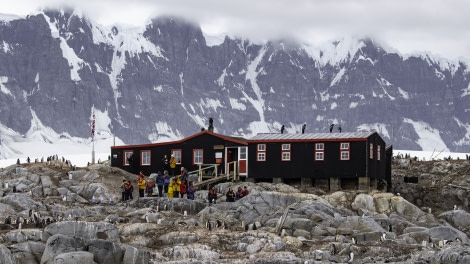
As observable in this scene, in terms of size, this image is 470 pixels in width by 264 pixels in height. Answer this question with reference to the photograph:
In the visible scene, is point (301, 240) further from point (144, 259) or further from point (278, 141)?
point (278, 141)

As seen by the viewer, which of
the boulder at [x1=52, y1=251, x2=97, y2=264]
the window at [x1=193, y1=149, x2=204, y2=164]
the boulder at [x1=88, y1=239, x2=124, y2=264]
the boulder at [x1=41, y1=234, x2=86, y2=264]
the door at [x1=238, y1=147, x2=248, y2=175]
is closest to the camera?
the boulder at [x1=52, y1=251, x2=97, y2=264]

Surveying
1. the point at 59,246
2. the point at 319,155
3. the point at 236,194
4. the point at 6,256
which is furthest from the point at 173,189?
the point at 6,256

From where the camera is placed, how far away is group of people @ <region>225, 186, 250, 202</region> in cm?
5650

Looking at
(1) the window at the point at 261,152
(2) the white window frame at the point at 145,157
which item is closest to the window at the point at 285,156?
(1) the window at the point at 261,152

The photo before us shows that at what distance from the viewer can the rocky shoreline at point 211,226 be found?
130ft

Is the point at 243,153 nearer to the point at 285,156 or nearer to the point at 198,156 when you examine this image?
the point at 285,156

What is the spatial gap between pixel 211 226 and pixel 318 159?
2096 cm

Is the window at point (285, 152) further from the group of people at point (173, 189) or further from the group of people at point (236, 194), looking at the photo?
the group of people at point (236, 194)

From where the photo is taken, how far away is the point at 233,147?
69.5 meters

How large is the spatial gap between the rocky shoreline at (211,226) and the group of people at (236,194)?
3.34ft

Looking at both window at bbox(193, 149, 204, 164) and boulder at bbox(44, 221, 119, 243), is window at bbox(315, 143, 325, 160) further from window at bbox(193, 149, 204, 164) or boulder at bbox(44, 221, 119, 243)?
boulder at bbox(44, 221, 119, 243)

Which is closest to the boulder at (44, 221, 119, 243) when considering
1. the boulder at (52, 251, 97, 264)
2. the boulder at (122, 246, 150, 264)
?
Result: the boulder at (122, 246, 150, 264)

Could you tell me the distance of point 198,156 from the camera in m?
70.3

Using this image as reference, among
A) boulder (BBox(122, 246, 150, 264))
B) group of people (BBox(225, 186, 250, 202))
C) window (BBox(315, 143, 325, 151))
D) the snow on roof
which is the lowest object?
boulder (BBox(122, 246, 150, 264))
